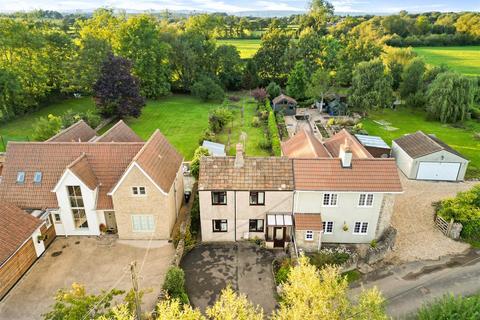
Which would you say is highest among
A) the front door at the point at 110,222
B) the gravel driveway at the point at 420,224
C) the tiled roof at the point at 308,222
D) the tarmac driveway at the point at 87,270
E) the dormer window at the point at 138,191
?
the dormer window at the point at 138,191

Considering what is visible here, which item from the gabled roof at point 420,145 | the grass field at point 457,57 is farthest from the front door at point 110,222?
the grass field at point 457,57

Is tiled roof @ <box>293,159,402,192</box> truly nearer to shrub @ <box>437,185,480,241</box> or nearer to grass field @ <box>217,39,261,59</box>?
shrub @ <box>437,185,480,241</box>

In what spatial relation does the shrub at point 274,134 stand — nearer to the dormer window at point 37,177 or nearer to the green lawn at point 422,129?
the green lawn at point 422,129

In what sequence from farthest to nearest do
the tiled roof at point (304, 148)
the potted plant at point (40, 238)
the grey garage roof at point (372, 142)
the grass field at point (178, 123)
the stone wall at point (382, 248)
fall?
the grass field at point (178, 123) → the grey garage roof at point (372, 142) → the tiled roof at point (304, 148) → the stone wall at point (382, 248) → the potted plant at point (40, 238)

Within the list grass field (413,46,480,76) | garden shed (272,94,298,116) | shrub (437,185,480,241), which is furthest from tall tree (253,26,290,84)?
shrub (437,185,480,241)

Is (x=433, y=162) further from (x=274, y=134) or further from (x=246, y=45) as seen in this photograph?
(x=246, y=45)

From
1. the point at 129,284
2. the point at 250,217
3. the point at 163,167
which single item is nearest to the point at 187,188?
the point at 163,167
